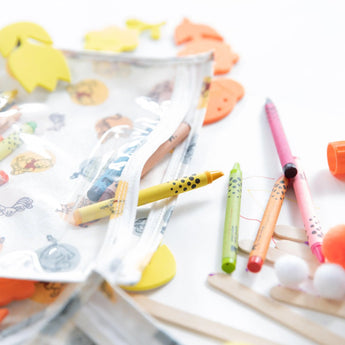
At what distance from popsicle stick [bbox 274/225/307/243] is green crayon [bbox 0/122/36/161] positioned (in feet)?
1.07

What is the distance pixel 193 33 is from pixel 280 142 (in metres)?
0.35

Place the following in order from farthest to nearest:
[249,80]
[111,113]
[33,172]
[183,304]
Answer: [249,80]
[111,113]
[33,172]
[183,304]

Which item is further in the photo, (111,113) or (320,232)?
(111,113)

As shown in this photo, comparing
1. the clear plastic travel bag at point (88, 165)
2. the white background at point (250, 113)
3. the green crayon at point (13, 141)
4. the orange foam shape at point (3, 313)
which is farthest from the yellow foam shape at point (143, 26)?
the orange foam shape at point (3, 313)

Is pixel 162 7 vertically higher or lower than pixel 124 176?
higher

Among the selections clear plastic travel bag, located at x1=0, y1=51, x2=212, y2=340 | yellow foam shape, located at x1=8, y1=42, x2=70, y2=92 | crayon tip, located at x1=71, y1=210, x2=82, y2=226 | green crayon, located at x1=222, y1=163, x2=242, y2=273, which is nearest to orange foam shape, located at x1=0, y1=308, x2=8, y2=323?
clear plastic travel bag, located at x1=0, y1=51, x2=212, y2=340

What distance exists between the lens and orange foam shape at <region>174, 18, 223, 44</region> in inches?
34.6

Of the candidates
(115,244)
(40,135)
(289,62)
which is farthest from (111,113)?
(289,62)

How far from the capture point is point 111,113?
66 cm

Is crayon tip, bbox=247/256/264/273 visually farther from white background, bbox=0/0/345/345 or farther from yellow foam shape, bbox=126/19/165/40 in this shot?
yellow foam shape, bbox=126/19/165/40

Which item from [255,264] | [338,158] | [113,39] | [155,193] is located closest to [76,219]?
[155,193]

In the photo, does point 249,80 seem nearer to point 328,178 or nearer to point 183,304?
point 328,178

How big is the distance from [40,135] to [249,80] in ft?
1.17

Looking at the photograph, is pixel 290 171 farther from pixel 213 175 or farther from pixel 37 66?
pixel 37 66
